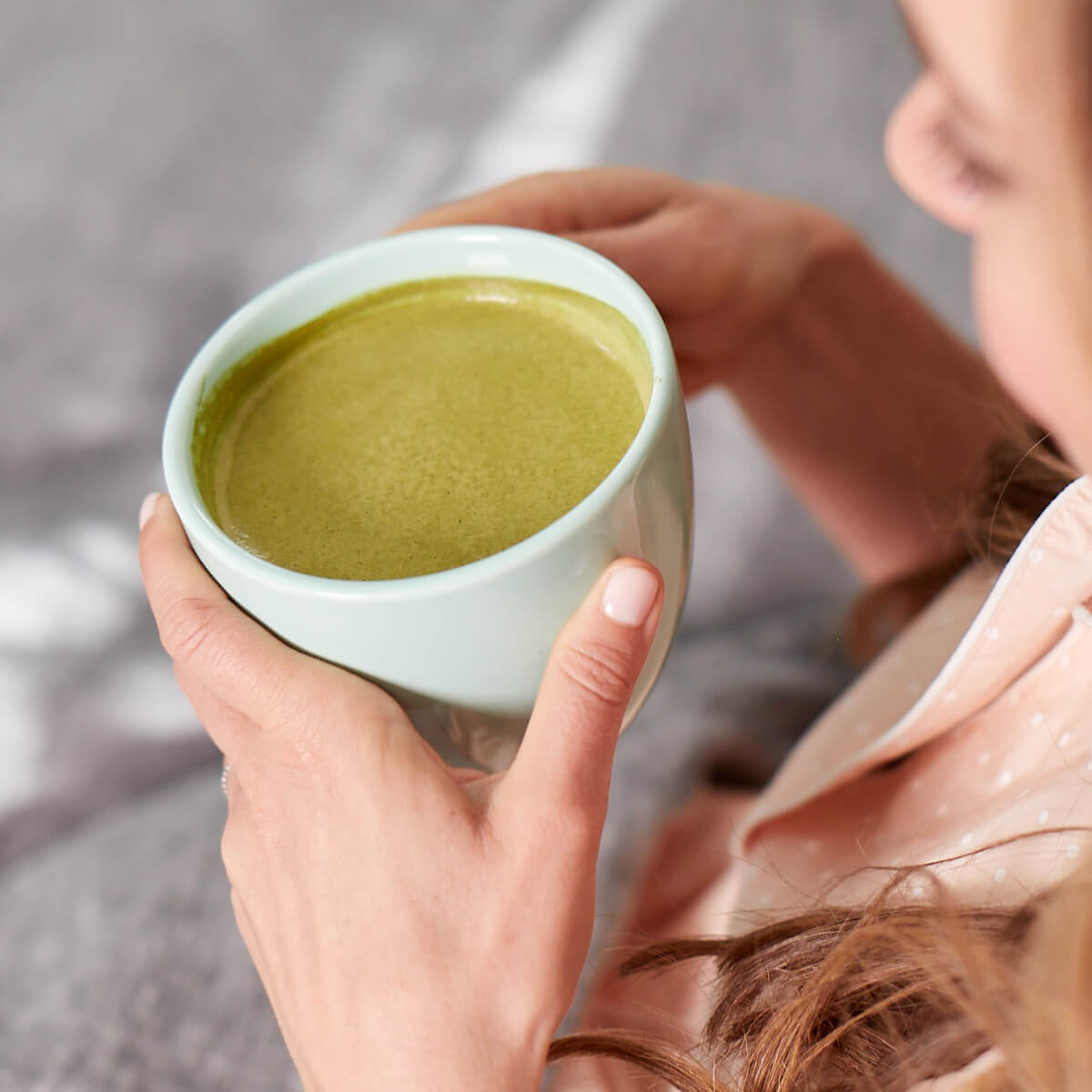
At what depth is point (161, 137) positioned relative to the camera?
1234 millimetres

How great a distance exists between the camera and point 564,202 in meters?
0.69

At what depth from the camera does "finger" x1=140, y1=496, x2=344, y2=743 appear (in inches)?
19.3

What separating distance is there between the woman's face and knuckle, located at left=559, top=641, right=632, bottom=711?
0.20 meters

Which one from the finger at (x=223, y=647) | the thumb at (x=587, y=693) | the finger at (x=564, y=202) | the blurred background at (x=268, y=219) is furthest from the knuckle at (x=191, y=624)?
the blurred background at (x=268, y=219)

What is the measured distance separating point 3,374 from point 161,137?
0.31 m

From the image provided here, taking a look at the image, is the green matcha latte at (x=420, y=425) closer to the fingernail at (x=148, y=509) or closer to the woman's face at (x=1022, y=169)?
the fingernail at (x=148, y=509)

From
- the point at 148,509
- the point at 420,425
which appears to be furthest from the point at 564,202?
the point at 148,509

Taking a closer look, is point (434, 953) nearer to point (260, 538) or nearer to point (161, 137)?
point (260, 538)

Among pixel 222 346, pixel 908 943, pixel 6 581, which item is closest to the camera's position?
pixel 908 943

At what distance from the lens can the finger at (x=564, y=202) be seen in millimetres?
666

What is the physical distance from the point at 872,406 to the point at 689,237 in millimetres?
276

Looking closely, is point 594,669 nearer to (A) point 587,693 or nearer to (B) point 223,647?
(A) point 587,693

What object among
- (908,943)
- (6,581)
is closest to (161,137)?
(6,581)

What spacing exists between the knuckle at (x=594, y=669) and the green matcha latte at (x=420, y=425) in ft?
0.23
